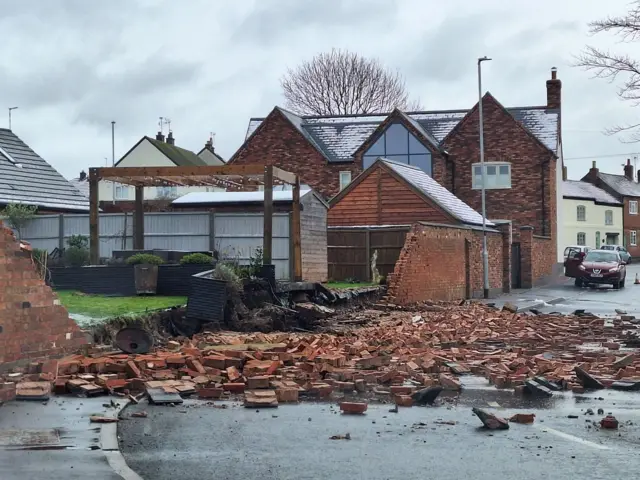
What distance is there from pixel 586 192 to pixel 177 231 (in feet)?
208

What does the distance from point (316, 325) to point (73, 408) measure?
33.6ft

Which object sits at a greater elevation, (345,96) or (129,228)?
(345,96)

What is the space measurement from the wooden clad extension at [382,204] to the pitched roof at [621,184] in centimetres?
5774

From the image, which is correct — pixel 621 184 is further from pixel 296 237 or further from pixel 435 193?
pixel 296 237

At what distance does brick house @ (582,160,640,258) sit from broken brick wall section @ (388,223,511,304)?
5339 centimetres

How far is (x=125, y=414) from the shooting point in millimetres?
9258

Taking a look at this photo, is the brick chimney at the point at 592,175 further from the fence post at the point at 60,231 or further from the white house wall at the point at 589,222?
the fence post at the point at 60,231

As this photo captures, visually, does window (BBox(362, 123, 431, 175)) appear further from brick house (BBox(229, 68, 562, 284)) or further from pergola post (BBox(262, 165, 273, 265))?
pergola post (BBox(262, 165, 273, 265))

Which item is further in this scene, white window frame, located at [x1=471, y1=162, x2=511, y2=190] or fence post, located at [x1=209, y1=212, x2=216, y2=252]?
white window frame, located at [x1=471, y1=162, x2=511, y2=190]

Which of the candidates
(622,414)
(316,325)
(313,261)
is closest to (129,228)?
(313,261)

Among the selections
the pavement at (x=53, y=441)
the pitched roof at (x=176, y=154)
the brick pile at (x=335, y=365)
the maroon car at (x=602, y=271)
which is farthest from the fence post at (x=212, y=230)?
the pitched roof at (x=176, y=154)

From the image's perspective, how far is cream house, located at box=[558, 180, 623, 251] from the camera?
257 ft

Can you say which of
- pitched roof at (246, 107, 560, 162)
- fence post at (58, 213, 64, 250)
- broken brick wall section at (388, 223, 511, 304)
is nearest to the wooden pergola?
fence post at (58, 213, 64, 250)

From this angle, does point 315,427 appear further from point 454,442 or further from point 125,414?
point 125,414
